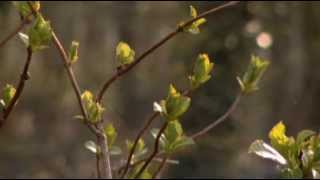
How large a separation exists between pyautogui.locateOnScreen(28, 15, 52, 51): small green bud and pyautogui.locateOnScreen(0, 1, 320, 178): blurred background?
2255 millimetres

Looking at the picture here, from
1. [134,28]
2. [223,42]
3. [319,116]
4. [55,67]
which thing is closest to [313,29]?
[319,116]

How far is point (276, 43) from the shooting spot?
13.9 feet

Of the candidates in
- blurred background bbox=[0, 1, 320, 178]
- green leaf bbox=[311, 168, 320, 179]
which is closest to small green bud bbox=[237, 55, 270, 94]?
green leaf bbox=[311, 168, 320, 179]

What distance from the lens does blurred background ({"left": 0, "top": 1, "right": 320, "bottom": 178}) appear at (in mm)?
3568

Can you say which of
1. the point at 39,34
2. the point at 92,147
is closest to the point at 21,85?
the point at 39,34

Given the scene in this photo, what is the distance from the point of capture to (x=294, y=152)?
54cm

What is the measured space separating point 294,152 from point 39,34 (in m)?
0.21

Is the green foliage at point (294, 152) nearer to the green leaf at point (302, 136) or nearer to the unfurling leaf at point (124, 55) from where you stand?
the green leaf at point (302, 136)

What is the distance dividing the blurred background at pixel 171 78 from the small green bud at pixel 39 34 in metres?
2.25

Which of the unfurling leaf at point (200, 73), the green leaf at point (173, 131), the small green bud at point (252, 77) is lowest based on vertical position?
the green leaf at point (173, 131)

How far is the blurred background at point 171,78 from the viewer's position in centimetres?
357

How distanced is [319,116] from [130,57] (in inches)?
138

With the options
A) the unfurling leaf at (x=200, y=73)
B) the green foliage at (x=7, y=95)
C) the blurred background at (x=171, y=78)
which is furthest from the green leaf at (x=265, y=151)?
the blurred background at (x=171, y=78)

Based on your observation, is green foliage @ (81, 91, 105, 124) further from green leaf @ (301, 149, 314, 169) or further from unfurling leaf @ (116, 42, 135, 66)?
green leaf @ (301, 149, 314, 169)
